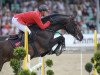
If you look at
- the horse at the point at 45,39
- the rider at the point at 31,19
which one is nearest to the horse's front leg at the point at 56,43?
the horse at the point at 45,39

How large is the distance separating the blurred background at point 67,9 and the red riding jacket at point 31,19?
9.75m

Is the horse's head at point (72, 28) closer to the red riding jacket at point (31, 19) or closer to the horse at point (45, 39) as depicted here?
the horse at point (45, 39)

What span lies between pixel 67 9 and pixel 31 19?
1206 centimetres

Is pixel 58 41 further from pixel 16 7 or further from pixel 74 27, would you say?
pixel 16 7

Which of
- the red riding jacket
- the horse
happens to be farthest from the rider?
the horse

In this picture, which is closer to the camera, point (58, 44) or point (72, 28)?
point (58, 44)

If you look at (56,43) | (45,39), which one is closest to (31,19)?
(45,39)

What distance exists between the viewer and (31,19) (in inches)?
468

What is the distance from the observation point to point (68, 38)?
18.5 metres

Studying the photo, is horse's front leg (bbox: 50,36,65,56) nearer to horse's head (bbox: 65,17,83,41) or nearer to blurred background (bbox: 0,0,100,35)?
horse's head (bbox: 65,17,83,41)

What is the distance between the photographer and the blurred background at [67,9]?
73.1 ft

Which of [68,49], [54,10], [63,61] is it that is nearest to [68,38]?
[68,49]

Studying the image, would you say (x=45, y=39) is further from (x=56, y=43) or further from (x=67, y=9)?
(x=67, y=9)

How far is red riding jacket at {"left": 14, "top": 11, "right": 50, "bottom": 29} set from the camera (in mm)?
11766
